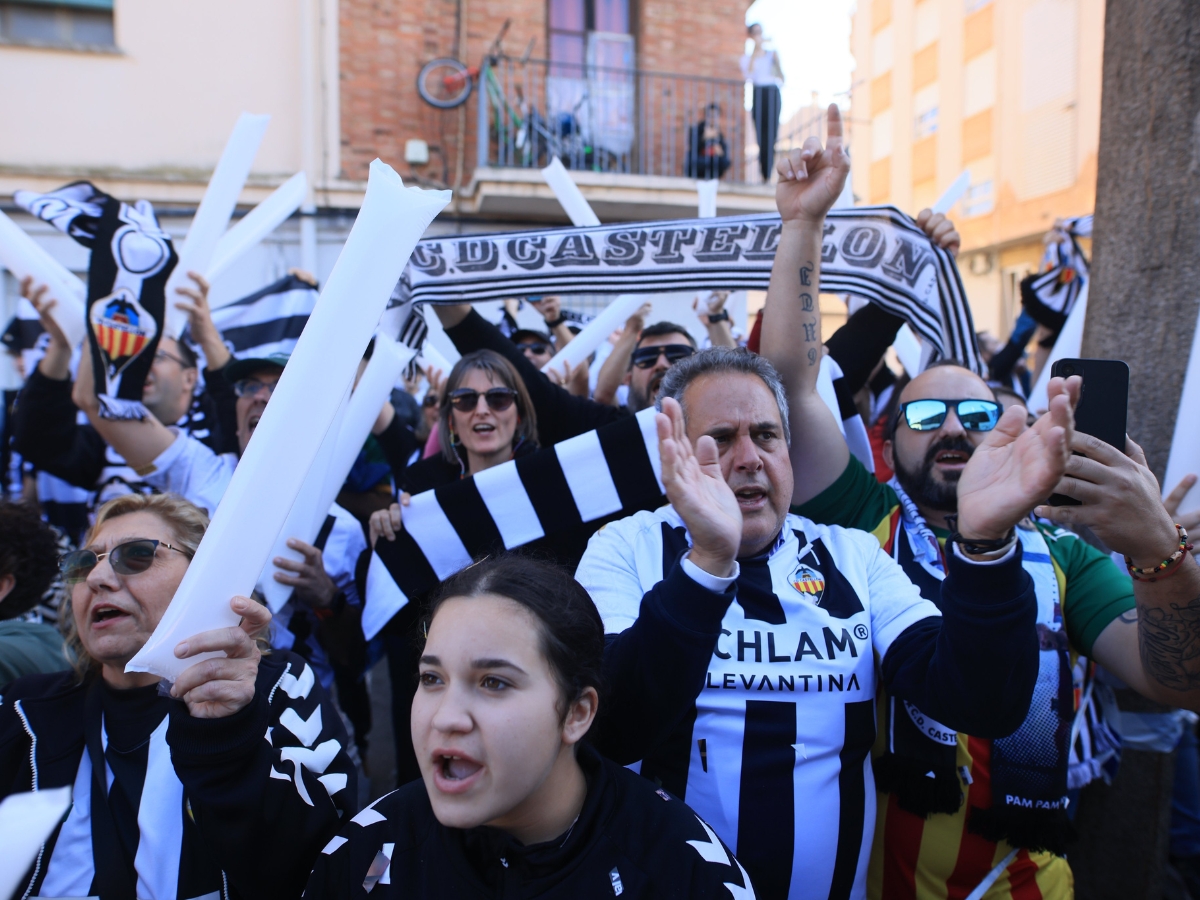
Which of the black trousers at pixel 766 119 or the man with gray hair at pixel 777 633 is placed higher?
the black trousers at pixel 766 119

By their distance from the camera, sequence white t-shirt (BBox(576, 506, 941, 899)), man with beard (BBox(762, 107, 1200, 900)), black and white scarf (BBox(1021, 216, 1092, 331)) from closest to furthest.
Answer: man with beard (BBox(762, 107, 1200, 900))
white t-shirt (BBox(576, 506, 941, 899))
black and white scarf (BBox(1021, 216, 1092, 331))

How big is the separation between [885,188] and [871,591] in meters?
22.9

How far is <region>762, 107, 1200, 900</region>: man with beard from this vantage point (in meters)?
1.57

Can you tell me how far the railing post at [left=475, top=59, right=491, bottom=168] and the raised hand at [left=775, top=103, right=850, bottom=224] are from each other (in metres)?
7.68

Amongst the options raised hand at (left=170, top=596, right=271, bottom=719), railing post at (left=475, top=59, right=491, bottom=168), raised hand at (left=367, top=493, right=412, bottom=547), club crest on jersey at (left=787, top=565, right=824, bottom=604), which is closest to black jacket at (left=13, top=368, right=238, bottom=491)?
raised hand at (left=367, top=493, right=412, bottom=547)

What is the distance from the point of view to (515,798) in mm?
1336

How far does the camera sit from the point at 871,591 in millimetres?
A: 1912

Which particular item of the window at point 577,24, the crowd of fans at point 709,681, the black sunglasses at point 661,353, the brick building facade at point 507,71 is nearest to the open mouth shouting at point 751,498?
the crowd of fans at point 709,681

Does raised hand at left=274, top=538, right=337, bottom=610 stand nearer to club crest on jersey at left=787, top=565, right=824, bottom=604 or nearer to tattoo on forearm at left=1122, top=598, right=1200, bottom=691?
club crest on jersey at left=787, top=565, right=824, bottom=604

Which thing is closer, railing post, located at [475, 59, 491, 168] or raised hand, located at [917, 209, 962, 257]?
raised hand, located at [917, 209, 962, 257]

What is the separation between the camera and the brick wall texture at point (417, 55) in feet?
30.9

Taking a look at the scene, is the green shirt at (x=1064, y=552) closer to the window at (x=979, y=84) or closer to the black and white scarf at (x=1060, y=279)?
the black and white scarf at (x=1060, y=279)

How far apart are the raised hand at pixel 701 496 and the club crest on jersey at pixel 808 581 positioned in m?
0.34

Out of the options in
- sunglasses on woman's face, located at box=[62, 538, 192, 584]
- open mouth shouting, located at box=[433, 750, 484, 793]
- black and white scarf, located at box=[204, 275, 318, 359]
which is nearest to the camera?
open mouth shouting, located at box=[433, 750, 484, 793]
